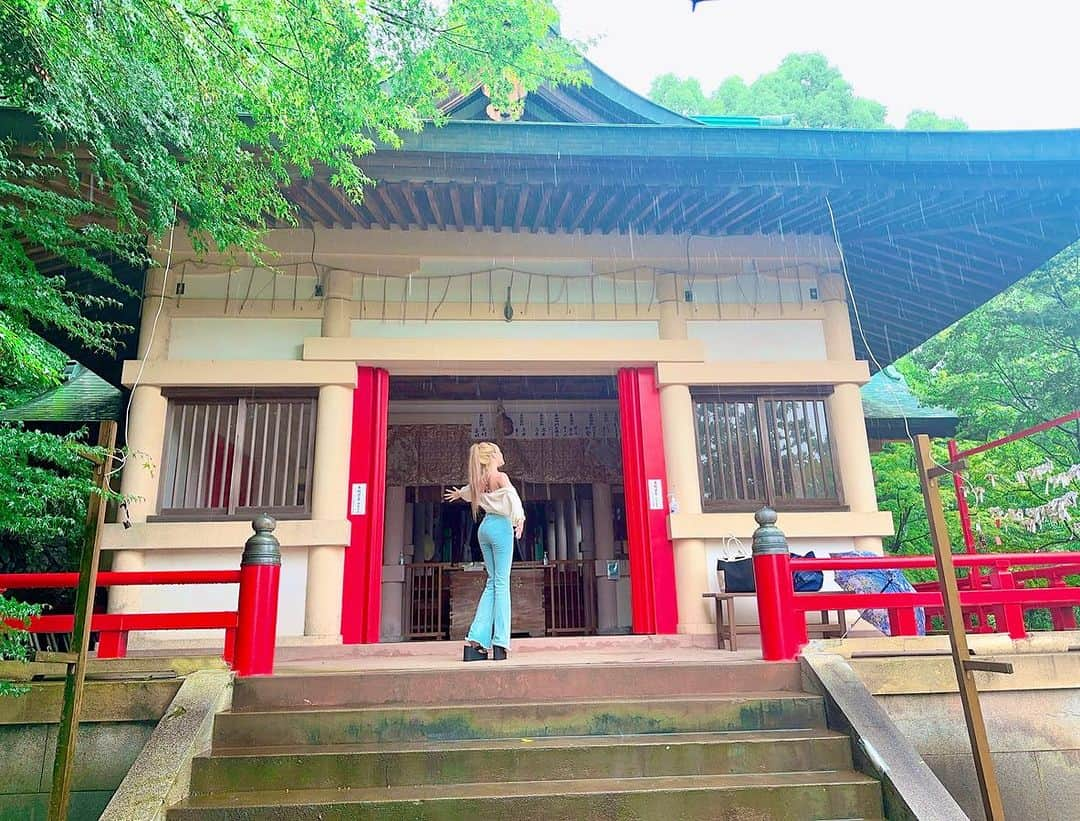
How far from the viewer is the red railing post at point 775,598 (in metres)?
3.74

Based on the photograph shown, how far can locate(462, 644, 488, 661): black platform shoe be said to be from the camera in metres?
4.27

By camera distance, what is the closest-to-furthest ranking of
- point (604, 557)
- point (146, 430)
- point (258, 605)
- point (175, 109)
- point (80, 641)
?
1. point (80, 641)
2. point (258, 605)
3. point (175, 109)
4. point (146, 430)
5. point (604, 557)

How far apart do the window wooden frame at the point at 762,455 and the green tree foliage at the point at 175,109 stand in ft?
10.1

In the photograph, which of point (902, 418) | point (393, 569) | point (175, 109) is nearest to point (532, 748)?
point (175, 109)

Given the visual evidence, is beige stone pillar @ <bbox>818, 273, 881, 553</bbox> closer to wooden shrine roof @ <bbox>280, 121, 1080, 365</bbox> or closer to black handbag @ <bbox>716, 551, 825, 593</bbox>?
wooden shrine roof @ <bbox>280, 121, 1080, 365</bbox>

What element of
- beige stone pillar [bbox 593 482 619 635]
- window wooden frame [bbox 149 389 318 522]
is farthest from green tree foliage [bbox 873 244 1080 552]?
window wooden frame [bbox 149 389 318 522]

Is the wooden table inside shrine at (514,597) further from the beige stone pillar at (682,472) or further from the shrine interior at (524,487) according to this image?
the beige stone pillar at (682,472)

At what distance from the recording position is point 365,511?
575cm

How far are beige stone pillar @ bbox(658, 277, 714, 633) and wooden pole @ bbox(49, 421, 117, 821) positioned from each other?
4.20m

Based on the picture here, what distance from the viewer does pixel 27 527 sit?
9.71 ft

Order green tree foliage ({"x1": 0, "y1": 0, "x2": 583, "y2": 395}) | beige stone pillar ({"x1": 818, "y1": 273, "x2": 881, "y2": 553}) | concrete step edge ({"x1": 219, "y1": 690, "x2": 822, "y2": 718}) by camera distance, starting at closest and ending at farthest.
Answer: green tree foliage ({"x1": 0, "y1": 0, "x2": 583, "y2": 395}), concrete step edge ({"x1": 219, "y1": 690, "x2": 822, "y2": 718}), beige stone pillar ({"x1": 818, "y1": 273, "x2": 881, "y2": 553})

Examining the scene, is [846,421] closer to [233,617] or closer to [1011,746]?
[1011,746]

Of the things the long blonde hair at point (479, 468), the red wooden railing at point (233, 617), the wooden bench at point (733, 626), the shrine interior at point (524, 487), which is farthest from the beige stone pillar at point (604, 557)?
the red wooden railing at point (233, 617)

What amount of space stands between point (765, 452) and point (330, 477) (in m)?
3.70
